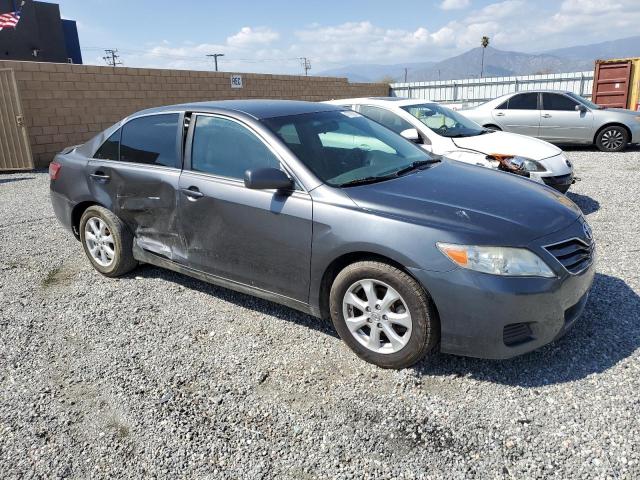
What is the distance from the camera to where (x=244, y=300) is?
13.7ft

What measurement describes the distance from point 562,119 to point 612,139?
1.22 metres

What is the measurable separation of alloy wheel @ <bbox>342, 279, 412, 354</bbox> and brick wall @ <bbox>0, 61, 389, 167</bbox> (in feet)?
36.4

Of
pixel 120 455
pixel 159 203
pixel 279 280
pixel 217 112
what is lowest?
pixel 120 455

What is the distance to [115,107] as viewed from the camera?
43.2 ft

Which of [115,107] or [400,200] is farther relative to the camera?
[115,107]

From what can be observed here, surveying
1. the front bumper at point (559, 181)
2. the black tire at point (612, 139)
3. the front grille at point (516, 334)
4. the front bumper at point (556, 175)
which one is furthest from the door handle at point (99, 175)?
the black tire at point (612, 139)

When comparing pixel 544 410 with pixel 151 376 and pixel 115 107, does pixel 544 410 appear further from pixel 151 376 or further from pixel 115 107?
pixel 115 107

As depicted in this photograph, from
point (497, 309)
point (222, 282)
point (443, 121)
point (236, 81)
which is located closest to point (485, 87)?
point (236, 81)

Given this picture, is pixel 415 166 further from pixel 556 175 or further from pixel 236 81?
pixel 236 81

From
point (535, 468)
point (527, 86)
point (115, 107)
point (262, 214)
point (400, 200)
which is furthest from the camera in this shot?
point (527, 86)

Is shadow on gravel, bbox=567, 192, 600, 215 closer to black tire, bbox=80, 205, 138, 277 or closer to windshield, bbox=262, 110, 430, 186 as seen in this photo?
windshield, bbox=262, 110, 430, 186

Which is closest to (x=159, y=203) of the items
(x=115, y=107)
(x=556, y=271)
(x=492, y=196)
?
(x=492, y=196)

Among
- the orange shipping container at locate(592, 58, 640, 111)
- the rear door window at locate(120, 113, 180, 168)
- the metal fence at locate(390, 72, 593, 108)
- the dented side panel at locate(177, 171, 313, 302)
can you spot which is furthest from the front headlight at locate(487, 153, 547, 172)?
the metal fence at locate(390, 72, 593, 108)

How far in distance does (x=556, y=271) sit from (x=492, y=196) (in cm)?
67
